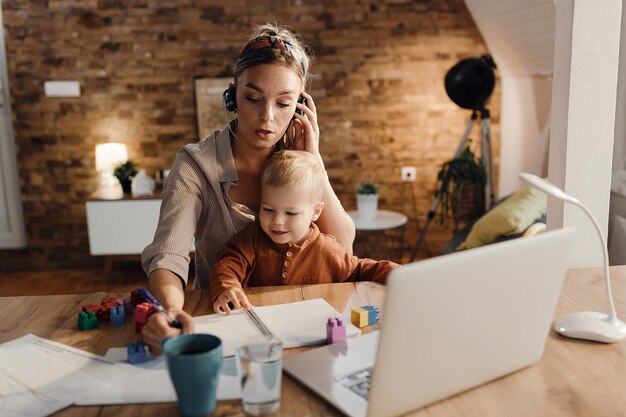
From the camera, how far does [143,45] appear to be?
4.20 metres

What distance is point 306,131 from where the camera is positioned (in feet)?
5.15

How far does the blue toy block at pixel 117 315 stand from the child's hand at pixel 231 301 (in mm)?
181

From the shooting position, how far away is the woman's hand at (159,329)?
→ 98cm

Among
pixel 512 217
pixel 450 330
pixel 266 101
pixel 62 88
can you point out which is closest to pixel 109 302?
pixel 266 101

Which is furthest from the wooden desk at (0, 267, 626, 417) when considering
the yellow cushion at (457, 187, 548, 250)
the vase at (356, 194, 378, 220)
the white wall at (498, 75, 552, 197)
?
the white wall at (498, 75, 552, 197)

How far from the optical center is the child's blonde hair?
1.39 m

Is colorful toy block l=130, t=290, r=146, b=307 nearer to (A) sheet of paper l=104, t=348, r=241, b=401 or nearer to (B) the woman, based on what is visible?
(B) the woman

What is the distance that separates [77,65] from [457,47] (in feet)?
8.99

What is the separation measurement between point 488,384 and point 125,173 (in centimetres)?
353

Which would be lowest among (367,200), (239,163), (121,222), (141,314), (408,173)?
(121,222)

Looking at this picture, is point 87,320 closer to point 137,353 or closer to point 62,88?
point 137,353

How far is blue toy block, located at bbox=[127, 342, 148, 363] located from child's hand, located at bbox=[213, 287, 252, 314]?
0.76ft

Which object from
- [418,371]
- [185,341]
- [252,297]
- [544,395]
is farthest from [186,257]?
[544,395]

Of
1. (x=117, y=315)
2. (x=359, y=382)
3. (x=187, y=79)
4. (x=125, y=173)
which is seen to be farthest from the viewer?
(x=187, y=79)
